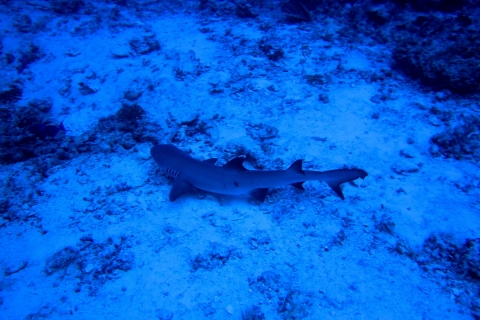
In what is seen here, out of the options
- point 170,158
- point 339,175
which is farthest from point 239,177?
point 339,175

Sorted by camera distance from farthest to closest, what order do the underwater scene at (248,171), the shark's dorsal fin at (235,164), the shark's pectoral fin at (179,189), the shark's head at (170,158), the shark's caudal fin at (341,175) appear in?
the shark's head at (170,158) → the shark's pectoral fin at (179,189) → the shark's dorsal fin at (235,164) → the shark's caudal fin at (341,175) → the underwater scene at (248,171)

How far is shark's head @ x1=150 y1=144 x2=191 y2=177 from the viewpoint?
367 centimetres

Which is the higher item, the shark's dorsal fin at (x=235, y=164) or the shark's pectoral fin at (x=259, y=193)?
the shark's dorsal fin at (x=235, y=164)

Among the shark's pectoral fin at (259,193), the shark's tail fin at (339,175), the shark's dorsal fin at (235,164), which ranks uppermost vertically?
the shark's tail fin at (339,175)

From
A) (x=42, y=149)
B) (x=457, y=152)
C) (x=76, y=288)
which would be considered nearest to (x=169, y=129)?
(x=42, y=149)

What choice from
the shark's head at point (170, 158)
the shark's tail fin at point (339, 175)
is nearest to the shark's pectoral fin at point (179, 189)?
the shark's head at point (170, 158)

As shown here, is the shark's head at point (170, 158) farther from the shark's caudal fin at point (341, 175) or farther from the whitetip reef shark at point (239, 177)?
the shark's caudal fin at point (341, 175)

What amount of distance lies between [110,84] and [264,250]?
5202 mm

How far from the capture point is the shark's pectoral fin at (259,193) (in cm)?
347

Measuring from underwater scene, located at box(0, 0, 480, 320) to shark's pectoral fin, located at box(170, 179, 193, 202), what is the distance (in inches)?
1.0

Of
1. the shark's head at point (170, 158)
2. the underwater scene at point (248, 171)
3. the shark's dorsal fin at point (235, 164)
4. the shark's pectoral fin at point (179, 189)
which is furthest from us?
the shark's head at point (170, 158)

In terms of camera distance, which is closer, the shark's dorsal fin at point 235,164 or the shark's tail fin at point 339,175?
the shark's tail fin at point 339,175

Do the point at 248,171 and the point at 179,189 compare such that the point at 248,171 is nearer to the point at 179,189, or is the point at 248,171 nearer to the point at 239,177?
the point at 239,177

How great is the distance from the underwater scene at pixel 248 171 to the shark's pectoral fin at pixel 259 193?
1 cm
